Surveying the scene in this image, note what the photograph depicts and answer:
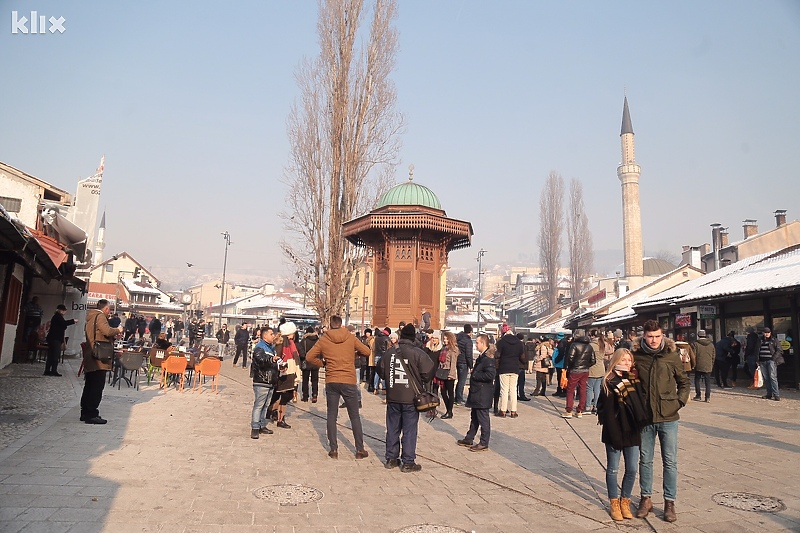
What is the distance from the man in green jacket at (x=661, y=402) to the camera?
208 inches

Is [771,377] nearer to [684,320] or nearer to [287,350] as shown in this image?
[684,320]

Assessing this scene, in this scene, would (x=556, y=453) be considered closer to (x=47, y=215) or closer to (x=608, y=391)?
(x=608, y=391)

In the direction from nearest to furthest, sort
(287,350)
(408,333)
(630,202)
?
(408,333), (287,350), (630,202)

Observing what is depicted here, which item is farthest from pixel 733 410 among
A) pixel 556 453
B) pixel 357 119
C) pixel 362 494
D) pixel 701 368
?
pixel 357 119

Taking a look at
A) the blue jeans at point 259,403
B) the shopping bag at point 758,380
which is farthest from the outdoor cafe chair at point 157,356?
the shopping bag at point 758,380

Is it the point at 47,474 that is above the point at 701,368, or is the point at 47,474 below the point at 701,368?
below

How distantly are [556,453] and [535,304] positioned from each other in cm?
7257

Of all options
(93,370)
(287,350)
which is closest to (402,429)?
(287,350)

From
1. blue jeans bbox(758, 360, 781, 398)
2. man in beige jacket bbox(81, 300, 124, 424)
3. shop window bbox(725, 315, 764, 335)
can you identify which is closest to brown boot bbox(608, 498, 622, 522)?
man in beige jacket bbox(81, 300, 124, 424)

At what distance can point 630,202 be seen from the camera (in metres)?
71.3

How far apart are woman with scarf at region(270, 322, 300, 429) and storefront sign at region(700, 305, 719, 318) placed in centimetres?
1625

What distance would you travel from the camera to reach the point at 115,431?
8.31 metres

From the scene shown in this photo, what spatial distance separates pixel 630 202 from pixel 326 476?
236 feet

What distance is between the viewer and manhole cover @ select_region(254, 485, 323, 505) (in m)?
5.55
